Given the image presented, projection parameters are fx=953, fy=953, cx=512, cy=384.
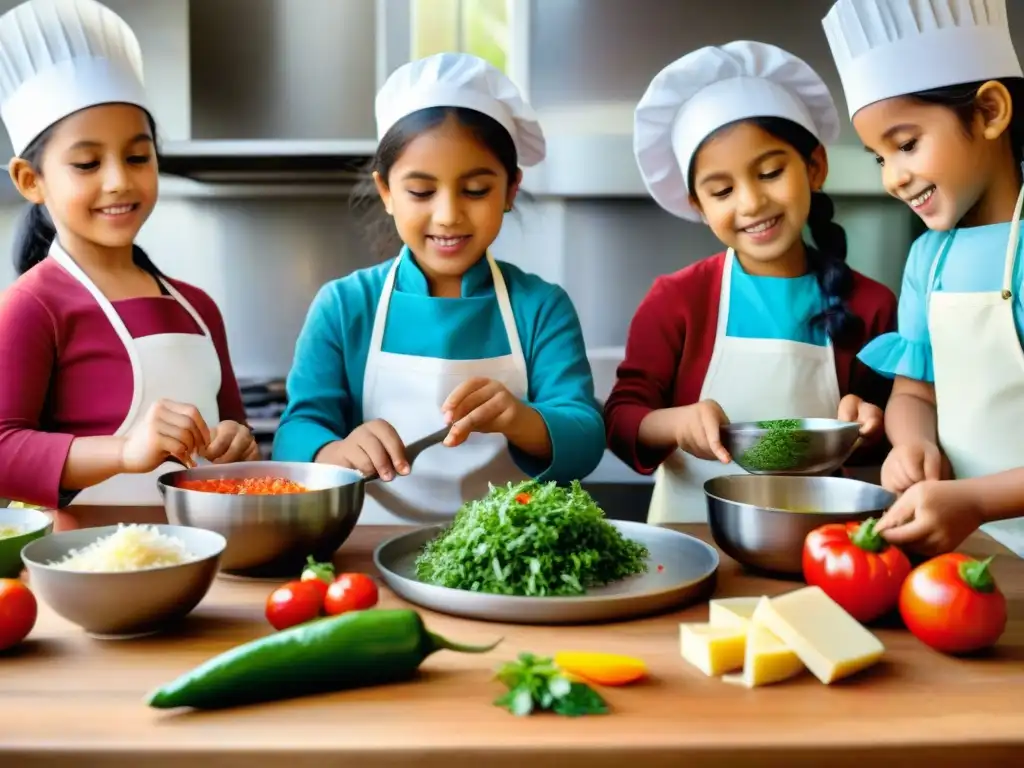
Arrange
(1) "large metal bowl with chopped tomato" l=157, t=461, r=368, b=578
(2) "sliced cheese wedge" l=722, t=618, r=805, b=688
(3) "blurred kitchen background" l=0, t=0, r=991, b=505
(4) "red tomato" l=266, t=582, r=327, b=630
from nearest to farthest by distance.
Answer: (2) "sliced cheese wedge" l=722, t=618, r=805, b=688, (4) "red tomato" l=266, t=582, r=327, b=630, (1) "large metal bowl with chopped tomato" l=157, t=461, r=368, b=578, (3) "blurred kitchen background" l=0, t=0, r=991, b=505

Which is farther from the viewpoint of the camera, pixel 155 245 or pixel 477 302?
pixel 155 245

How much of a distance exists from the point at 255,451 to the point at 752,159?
1012 millimetres

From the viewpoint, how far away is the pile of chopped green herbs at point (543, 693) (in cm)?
76

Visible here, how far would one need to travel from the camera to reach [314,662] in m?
0.80

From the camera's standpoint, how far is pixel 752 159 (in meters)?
1.73

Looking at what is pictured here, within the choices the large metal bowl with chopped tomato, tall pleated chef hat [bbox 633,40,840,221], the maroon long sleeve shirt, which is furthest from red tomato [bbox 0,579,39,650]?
tall pleated chef hat [bbox 633,40,840,221]

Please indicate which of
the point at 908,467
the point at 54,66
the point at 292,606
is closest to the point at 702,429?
the point at 908,467

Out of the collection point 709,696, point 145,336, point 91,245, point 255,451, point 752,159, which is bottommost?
point 709,696

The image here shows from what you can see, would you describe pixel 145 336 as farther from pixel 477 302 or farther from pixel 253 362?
pixel 253 362

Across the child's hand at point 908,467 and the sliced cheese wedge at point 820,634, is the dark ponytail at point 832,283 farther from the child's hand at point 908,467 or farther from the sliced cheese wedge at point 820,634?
the sliced cheese wedge at point 820,634

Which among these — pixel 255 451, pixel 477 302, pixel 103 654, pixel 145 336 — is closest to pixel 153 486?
pixel 145 336

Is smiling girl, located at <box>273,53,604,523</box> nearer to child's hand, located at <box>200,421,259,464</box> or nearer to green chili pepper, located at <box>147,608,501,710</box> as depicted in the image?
child's hand, located at <box>200,421,259,464</box>

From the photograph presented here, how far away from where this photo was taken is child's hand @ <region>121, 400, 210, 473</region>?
1298mm

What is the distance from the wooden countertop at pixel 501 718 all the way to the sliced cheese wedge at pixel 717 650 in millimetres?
11
